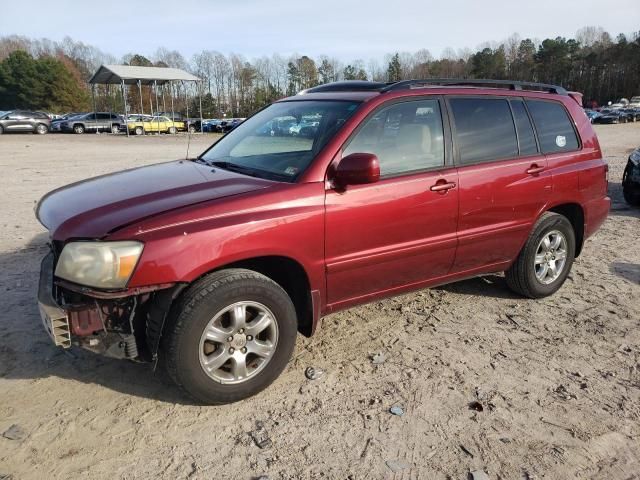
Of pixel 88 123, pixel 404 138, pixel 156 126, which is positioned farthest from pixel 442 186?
pixel 88 123

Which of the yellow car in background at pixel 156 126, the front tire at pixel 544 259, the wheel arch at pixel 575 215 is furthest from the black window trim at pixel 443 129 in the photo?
the yellow car in background at pixel 156 126

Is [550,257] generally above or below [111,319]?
below

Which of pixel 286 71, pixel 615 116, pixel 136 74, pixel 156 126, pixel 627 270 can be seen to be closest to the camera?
pixel 627 270

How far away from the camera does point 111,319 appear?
9.33 feet

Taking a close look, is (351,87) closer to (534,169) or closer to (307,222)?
(307,222)

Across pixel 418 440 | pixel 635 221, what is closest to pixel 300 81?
pixel 635 221

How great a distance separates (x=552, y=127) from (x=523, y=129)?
0.43 meters

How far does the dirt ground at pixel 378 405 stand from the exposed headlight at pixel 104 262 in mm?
753

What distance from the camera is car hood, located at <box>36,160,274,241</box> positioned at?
9.36ft

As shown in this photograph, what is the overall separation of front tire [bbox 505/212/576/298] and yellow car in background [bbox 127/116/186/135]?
126 ft

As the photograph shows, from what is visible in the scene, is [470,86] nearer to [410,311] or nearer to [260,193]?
[410,311]

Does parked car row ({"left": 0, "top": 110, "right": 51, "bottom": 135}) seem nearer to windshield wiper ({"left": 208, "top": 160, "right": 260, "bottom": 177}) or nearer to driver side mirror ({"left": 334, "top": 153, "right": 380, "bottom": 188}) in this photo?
windshield wiper ({"left": 208, "top": 160, "right": 260, "bottom": 177})

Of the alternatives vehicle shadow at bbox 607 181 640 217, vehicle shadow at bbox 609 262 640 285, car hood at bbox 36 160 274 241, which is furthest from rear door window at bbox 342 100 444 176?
vehicle shadow at bbox 607 181 640 217

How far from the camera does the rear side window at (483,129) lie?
3.97m
